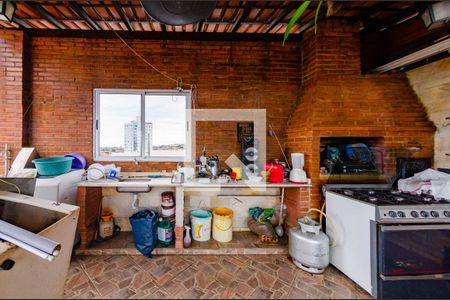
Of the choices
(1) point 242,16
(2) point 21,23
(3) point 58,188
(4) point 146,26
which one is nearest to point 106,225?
(3) point 58,188

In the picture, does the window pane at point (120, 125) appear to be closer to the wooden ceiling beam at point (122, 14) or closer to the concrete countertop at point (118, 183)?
the concrete countertop at point (118, 183)

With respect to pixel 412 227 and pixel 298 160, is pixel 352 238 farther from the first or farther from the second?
pixel 298 160

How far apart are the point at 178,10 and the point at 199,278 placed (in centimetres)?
271

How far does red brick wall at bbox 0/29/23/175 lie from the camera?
113 inches

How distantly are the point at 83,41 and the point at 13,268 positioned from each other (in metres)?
3.31

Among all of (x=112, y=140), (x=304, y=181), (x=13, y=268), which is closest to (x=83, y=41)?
(x=112, y=140)

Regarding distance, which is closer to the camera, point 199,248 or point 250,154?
point 199,248

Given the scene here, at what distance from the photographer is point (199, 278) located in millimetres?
2207

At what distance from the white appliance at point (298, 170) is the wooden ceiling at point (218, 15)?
183 centimetres

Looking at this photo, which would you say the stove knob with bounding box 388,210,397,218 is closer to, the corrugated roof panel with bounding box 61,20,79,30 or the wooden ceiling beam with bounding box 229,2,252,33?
the wooden ceiling beam with bounding box 229,2,252,33

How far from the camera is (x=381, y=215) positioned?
6.05 feet

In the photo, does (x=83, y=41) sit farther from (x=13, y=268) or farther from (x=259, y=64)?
(x=13, y=268)

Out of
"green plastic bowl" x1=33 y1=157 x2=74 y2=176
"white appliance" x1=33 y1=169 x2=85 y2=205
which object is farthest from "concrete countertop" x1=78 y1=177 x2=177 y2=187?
"green plastic bowl" x1=33 y1=157 x2=74 y2=176

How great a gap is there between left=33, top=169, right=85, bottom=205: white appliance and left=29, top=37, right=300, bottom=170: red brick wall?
2.11 feet
